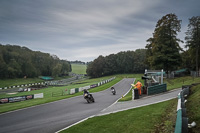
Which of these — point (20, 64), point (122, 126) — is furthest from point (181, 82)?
point (20, 64)

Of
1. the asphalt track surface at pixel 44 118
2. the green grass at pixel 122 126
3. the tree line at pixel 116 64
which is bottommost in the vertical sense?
the asphalt track surface at pixel 44 118

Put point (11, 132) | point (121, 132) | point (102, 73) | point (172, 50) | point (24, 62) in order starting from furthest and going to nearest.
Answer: point (102, 73)
point (24, 62)
point (172, 50)
point (11, 132)
point (121, 132)

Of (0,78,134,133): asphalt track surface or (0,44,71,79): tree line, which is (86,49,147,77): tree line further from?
(0,78,134,133): asphalt track surface

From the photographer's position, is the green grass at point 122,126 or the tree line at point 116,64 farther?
the tree line at point 116,64

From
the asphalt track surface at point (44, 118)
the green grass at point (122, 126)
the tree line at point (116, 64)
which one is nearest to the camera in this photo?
the green grass at point (122, 126)

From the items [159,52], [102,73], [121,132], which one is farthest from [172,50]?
[102,73]

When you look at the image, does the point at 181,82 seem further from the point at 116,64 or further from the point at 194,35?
the point at 116,64

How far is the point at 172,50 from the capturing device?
30984 millimetres

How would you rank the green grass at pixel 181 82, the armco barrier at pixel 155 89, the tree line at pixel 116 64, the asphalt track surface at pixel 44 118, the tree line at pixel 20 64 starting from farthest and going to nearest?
the tree line at pixel 116 64 < the tree line at pixel 20 64 < the green grass at pixel 181 82 < the armco barrier at pixel 155 89 < the asphalt track surface at pixel 44 118

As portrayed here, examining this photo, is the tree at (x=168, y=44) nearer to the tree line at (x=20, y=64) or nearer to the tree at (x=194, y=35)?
the tree at (x=194, y=35)

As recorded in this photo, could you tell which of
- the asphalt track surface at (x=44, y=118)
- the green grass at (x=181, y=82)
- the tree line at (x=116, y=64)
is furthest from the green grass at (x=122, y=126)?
the tree line at (x=116, y=64)

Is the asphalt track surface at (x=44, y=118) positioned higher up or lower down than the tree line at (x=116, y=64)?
lower down

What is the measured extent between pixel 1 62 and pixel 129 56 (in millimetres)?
77619

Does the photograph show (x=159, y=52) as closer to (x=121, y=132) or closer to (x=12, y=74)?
(x=121, y=132)
